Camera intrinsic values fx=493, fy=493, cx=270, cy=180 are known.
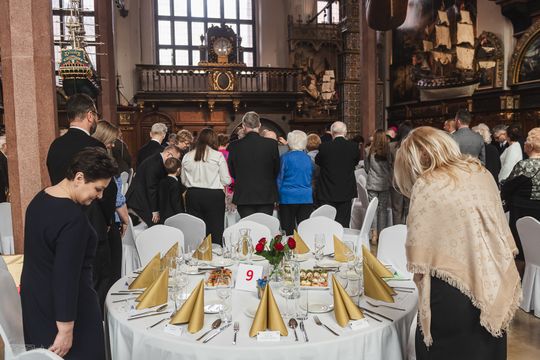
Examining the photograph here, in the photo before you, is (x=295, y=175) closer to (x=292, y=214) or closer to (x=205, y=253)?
(x=292, y=214)

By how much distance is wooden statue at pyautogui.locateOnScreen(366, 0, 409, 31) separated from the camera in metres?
4.91

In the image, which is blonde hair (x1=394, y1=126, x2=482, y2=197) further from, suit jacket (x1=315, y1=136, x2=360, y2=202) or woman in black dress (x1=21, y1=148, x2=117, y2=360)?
suit jacket (x1=315, y1=136, x2=360, y2=202)

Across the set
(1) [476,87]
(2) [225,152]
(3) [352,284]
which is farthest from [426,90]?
(3) [352,284]

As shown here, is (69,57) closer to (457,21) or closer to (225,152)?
(225,152)

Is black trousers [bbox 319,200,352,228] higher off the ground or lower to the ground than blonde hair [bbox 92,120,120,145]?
lower

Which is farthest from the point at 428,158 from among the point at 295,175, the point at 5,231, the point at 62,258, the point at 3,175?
the point at 3,175

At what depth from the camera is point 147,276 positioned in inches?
105

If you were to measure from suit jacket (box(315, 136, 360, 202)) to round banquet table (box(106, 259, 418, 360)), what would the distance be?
3.37 metres

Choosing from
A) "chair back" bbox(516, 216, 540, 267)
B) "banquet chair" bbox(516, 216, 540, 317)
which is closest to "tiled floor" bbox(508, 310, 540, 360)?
"banquet chair" bbox(516, 216, 540, 317)

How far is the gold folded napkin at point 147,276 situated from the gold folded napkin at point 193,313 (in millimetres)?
566

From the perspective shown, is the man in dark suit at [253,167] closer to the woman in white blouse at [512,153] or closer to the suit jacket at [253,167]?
the suit jacket at [253,167]

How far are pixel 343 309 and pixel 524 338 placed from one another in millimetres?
2355

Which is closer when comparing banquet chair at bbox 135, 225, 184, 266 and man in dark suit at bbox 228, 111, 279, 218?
banquet chair at bbox 135, 225, 184, 266

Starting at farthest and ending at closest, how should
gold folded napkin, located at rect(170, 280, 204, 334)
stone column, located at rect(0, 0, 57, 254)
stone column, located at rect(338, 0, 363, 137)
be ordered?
stone column, located at rect(338, 0, 363, 137) < stone column, located at rect(0, 0, 57, 254) < gold folded napkin, located at rect(170, 280, 204, 334)
